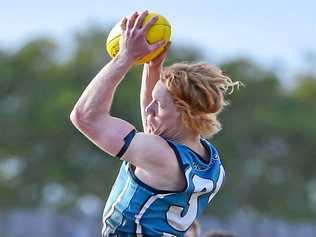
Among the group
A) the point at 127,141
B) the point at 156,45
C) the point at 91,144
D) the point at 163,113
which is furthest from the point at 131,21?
the point at 91,144

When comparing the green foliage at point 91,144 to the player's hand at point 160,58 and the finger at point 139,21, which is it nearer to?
the player's hand at point 160,58

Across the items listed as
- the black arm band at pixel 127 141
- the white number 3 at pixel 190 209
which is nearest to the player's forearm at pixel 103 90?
the black arm band at pixel 127 141

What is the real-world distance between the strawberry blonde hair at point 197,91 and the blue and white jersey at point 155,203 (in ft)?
0.63

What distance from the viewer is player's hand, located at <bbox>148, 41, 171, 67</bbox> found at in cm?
844

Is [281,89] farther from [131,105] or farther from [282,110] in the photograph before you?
[131,105]

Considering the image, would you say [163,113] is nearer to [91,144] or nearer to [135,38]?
[135,38]

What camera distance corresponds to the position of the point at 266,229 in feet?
112

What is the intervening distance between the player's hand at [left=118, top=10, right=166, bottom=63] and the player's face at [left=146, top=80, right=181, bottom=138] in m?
0.25

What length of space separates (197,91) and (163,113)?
0.84 feet

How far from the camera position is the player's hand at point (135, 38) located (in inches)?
318

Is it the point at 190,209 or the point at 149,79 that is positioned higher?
the point at 149,79

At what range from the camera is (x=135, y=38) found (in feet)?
26.5

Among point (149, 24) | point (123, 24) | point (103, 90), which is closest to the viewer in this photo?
point (103, 90)

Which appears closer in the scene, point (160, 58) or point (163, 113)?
point (163, 113)
